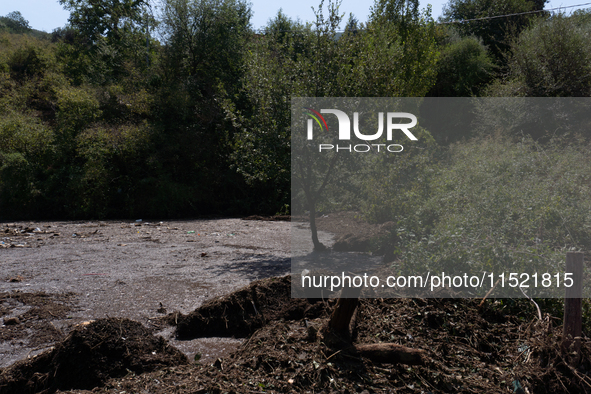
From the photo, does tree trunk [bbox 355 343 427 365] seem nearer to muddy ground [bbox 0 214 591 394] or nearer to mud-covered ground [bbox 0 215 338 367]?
muddy ground [bbox 0 214 591 394]

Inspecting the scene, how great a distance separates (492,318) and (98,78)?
62.5 feet

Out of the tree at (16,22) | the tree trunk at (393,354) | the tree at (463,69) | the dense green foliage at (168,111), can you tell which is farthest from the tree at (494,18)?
the tree at (16,22)

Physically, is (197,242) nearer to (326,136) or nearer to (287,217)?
(326,136)

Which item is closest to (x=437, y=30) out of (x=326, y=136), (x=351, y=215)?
(x=351, y=215)

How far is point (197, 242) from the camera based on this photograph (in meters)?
9.50

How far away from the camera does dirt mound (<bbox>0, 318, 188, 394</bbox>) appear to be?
9.68ft

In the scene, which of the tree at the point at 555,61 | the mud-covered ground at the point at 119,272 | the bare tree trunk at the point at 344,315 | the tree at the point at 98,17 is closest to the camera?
the bare tree trunk at the point at 344,315

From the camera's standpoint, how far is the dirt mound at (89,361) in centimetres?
295

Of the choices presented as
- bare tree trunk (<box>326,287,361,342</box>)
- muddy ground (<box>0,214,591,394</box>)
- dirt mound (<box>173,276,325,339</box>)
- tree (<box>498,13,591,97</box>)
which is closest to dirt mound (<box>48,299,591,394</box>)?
muddy ground (<box>0,214,591,394</box>)

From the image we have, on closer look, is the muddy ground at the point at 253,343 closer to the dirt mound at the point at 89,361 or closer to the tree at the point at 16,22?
the dirt mound at the point at 89,361

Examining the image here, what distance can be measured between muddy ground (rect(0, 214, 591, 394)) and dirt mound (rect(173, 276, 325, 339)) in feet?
0.04

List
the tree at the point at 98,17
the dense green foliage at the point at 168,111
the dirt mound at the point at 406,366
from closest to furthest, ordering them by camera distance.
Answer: the dirt mound at the point at 406,366
the dense green foliage at the point at 168,111
the tree at the point at 98,17

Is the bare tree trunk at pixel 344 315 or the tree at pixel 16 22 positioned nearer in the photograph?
the bare tree trunk at pixel 344 315

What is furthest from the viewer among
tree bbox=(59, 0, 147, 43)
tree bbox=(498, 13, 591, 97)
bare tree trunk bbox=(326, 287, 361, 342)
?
tree bbox=(59, 0, 147, 43)
